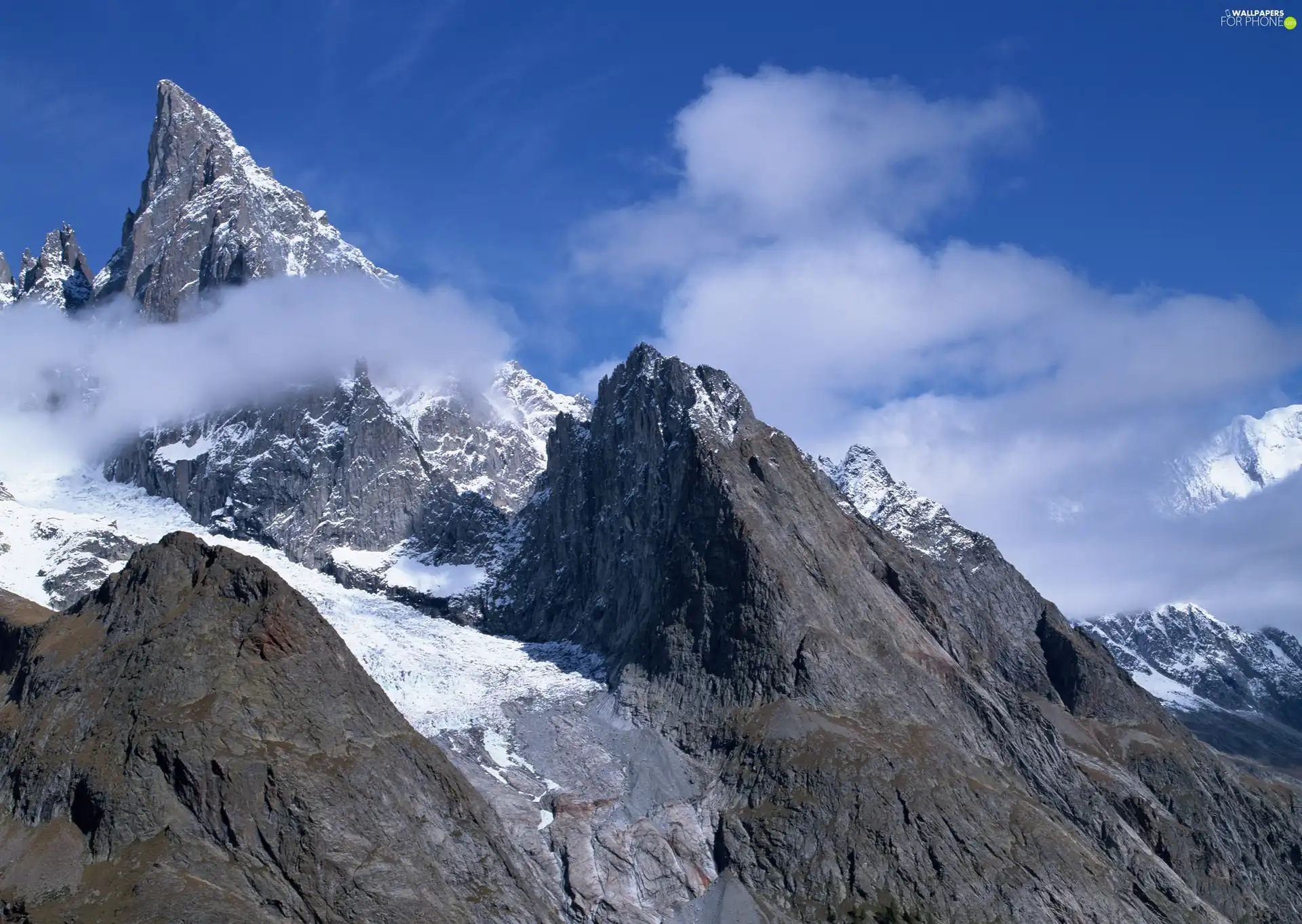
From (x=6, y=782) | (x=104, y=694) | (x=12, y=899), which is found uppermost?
(x=104, y=694)

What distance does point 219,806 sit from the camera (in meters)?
176

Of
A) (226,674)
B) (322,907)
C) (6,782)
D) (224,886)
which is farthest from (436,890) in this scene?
(6,782)

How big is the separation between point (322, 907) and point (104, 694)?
40192mm

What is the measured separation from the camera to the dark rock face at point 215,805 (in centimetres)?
16500

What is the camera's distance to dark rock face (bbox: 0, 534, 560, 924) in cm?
16500

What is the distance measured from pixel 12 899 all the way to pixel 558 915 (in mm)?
66531

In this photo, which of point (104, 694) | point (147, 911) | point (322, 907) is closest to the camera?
point (147, 911)

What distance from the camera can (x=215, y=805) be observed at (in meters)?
176

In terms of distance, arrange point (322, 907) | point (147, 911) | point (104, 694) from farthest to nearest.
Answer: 1. point (104, 694)
2. point (322, 907)
3. point (147, 911)

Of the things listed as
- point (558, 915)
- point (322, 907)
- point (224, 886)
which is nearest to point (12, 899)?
point (224, 886)

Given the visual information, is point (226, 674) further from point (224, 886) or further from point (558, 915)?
point (558, 915)

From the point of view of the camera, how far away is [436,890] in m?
181

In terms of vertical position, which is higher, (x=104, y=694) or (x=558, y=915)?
(x=104, y=694)

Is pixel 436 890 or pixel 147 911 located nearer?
pixel 147 911
